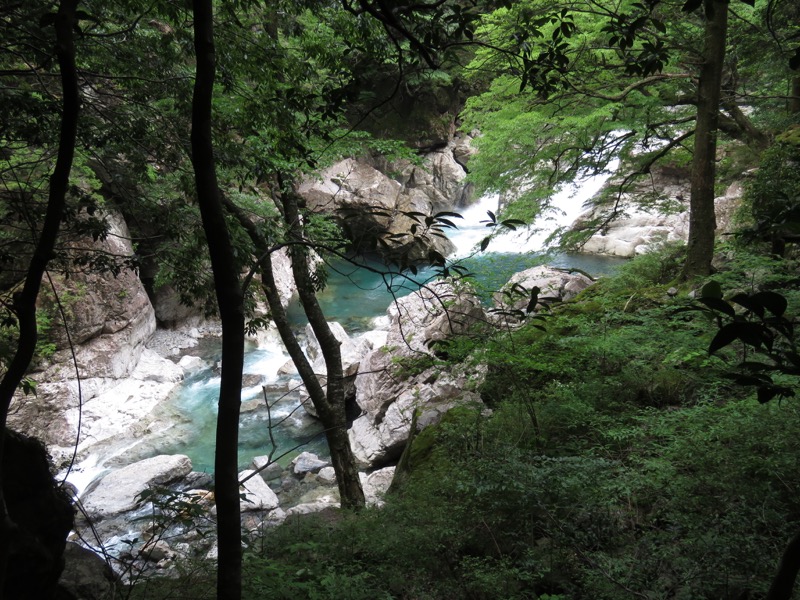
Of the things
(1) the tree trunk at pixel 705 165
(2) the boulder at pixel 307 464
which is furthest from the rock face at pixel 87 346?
(1) the tree trunk at pixel 705 165

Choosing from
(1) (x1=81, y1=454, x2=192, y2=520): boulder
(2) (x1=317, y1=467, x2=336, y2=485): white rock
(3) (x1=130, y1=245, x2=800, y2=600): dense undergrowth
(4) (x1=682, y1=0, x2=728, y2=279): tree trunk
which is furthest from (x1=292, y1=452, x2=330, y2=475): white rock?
(4) (x1=682, y1=0, x2=728, y2=279): tree trunk

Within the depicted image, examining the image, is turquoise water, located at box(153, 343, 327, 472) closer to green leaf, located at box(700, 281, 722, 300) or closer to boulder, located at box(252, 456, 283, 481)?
boulder, located at box(252, 456, 283, 481)

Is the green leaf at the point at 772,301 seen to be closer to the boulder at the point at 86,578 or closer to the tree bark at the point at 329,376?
the boulder at the point at 86,578

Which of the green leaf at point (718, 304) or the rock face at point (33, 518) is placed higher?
the rock face at point (33, 518)

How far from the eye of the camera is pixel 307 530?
3.95 metres

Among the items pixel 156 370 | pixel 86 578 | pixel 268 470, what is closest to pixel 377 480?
pixel 268 470

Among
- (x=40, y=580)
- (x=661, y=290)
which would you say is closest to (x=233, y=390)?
(x=40, y=580)

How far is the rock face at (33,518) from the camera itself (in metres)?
2.68

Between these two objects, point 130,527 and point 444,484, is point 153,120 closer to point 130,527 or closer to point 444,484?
point 444,484

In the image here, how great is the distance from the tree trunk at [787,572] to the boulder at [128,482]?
7.98 m

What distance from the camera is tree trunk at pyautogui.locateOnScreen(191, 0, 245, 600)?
150 centimetres

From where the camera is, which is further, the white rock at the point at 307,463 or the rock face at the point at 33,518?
the white rock at the point at 307,463

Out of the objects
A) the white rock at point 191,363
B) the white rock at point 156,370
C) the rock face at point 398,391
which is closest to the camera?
the rock face at point 398,391

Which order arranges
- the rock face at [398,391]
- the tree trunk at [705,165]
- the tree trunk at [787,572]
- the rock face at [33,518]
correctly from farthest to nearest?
1. the rock face at [398,391]
2. the tree trunk at [705,165]
3. the rock face at [33,518]
4. the tree trunk at [787,572]
